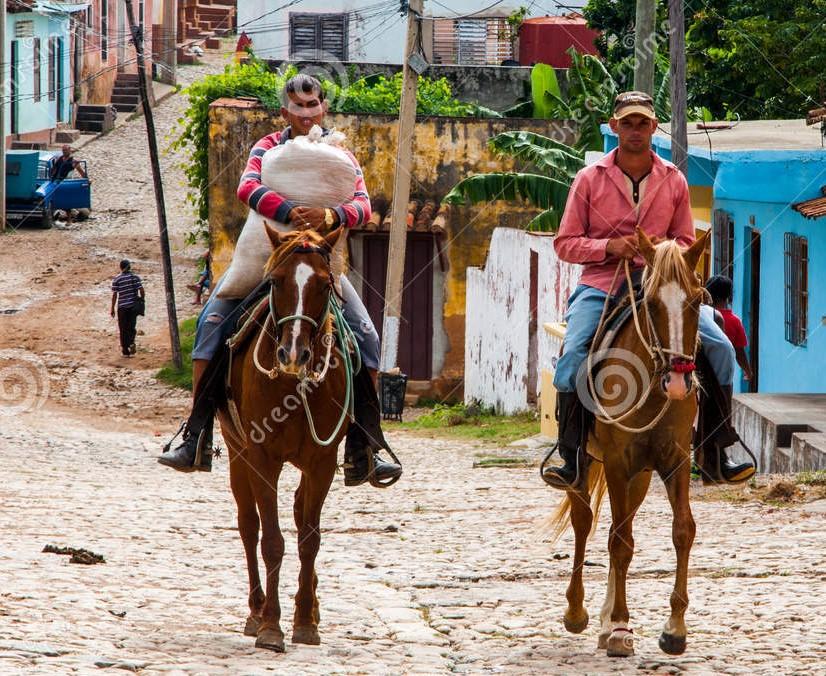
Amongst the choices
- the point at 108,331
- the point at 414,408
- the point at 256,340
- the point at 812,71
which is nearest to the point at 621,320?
the point at 256,340

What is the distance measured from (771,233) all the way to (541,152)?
16.6ft

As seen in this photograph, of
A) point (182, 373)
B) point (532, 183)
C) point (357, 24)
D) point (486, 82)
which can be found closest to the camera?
point (532, 183)

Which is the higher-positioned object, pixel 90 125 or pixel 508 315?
pixel 90 125

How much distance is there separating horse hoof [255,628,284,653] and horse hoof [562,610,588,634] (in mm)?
1519

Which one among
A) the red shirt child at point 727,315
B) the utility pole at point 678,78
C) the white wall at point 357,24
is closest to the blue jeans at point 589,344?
the red shirt child at point 727,315

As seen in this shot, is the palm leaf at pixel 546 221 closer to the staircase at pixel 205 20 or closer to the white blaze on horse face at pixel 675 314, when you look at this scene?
the white blaze on horse face at pixel 675 314

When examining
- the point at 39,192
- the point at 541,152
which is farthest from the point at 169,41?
the point at 541,152

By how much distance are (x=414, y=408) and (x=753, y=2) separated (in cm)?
870

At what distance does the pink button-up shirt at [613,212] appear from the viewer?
8.06 metres

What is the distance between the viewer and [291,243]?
24.7 ft

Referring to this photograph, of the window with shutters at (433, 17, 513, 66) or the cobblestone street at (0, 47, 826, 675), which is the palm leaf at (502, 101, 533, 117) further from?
the cobblestone street at (0, 47, 826, 675)

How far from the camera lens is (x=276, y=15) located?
40.0 meters

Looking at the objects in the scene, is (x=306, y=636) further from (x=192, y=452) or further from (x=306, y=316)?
(x=306, y=316)

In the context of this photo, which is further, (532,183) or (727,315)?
(532,183)
